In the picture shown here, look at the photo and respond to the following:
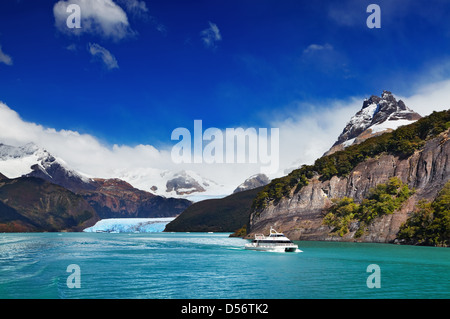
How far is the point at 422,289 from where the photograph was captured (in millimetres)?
38812

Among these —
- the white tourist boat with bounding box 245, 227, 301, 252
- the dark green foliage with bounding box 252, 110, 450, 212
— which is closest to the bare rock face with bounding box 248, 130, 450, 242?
the dark green foliage with bounding box 252, 110, 450, 212

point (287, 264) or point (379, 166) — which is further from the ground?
point (379, 166)

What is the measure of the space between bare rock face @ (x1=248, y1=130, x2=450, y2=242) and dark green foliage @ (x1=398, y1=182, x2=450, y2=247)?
4.28 meters

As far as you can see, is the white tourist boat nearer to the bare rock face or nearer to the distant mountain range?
the distant mountain range

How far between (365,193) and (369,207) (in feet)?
Answer: 39.2

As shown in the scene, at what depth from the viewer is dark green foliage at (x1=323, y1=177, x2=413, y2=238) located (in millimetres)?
113369

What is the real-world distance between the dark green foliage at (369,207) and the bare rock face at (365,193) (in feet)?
6.23

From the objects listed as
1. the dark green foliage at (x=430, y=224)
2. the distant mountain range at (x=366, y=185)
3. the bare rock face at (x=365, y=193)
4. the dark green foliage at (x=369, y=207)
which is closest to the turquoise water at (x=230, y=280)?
the dark green foliage at (x=430, y=224)

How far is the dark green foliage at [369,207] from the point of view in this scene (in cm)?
11337

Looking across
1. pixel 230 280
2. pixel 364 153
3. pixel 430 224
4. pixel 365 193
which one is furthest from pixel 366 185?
pixel 230 280

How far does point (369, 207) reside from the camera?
119 m
